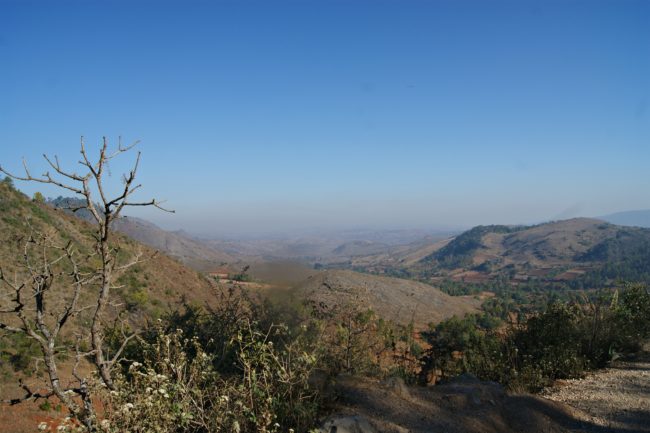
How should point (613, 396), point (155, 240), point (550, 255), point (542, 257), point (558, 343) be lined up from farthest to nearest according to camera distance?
point (542, 257)
point (550, 255)
point (155, 240)
point (558, 343)
point (613, 396)

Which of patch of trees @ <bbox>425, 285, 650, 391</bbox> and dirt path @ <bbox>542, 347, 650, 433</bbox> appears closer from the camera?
dirt path @ <bbox>542, 347, 650, 433</bbox>

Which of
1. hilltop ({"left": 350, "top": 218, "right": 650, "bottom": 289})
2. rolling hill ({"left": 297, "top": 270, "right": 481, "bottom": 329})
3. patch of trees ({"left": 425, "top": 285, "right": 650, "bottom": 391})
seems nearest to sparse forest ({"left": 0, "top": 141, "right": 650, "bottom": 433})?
patch of trees ({"left": 425, "top": 285, "right": 650, "bottom": 391})

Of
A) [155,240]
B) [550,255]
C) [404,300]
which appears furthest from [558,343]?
[550,255]

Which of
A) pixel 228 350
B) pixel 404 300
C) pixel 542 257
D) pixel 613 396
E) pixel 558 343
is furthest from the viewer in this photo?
pixel 542 257

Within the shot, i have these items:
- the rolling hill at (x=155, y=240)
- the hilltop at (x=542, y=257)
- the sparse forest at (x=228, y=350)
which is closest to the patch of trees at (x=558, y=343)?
the sparse forest at (x=228, y=350)

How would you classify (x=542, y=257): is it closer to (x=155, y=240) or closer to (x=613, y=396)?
(x=155, y=240)

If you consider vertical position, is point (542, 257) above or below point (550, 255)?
below

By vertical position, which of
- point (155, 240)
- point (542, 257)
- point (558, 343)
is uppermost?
point (558, 343)

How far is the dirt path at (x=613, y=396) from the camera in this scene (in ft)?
21.4

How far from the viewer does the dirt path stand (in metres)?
6.53

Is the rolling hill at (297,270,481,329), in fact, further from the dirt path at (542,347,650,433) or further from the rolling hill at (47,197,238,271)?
the dirt path at (542,347,650,433)

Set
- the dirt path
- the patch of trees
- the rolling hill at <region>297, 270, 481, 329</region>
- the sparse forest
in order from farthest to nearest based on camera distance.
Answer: the rolling hill at <region>297, 270, 481, 329</region>, the patch of trees, the dirt path, the sparse forest

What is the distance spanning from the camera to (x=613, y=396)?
778cm

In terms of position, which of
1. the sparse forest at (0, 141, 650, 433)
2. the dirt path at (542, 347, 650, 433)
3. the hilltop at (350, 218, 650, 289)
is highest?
the sparse forest at (0, 141, 650, 433)
